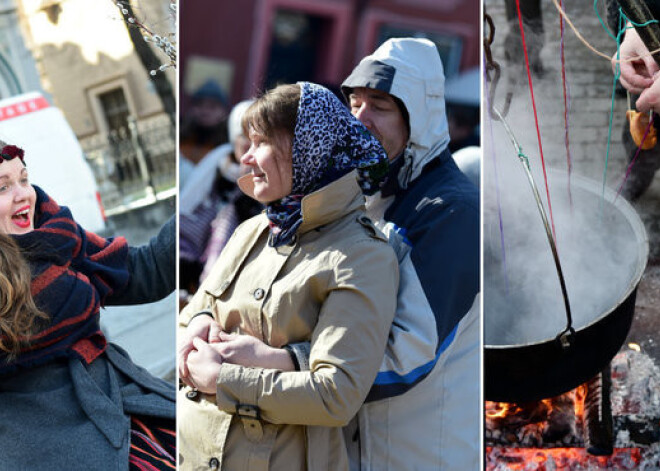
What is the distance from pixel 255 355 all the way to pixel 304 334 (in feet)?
0.42

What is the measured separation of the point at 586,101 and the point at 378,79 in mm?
919

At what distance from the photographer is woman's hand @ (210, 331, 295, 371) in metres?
2.01

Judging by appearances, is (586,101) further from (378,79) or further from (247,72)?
(247,72)

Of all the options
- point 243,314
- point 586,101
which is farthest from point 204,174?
point 243,314

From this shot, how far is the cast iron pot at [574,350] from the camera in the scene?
2.86 meters

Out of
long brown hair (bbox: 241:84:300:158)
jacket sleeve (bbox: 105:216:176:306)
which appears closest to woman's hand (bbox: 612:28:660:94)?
long brown hair (bbox: 241:84:300:158)

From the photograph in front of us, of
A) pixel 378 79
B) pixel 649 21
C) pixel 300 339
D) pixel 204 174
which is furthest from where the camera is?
pixel 204 174

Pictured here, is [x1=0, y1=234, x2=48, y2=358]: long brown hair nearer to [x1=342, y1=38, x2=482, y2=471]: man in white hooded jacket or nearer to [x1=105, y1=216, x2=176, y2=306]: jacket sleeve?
[x1=105, y1=216, x2=176, y2=306]: jacket sleeve

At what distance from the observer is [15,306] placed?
7.60 ft

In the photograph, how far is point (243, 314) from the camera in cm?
210

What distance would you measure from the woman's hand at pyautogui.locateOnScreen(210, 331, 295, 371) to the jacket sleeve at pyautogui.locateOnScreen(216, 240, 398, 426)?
0.03m

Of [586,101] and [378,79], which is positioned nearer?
[378,79]

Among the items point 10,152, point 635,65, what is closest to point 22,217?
point 10,152

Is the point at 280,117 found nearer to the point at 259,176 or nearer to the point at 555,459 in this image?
the point at 259,176
